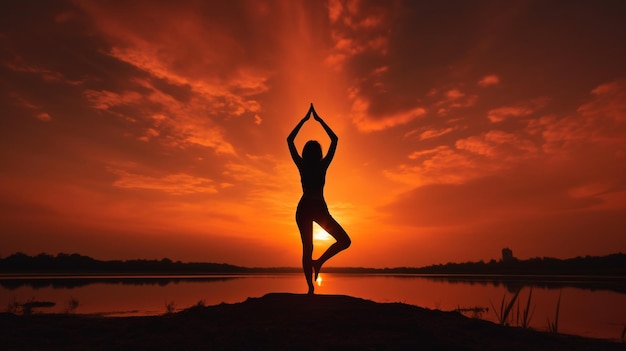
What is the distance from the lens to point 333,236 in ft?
27.1

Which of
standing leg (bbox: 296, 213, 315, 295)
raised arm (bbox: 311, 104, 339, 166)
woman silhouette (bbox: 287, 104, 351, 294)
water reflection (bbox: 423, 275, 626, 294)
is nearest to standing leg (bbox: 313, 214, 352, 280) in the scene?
woman silhouette (bbox: 287, 104, 351, 294)

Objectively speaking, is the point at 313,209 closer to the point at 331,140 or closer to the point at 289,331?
the point at 331,140

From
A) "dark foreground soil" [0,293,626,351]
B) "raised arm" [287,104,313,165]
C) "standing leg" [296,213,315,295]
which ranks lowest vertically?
"dark foreground soil" [0,293,626,351]

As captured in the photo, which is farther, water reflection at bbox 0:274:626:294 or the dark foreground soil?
water reflection at bbox 0:274:626:294

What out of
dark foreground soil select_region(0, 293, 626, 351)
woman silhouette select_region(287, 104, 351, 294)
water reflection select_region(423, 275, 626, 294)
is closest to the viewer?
dark foreground soil select_region(0, 293, 626, 351)

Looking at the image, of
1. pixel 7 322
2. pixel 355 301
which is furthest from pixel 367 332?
pixel 7 322

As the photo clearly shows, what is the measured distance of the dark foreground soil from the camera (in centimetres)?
544

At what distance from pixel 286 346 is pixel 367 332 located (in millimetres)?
1430

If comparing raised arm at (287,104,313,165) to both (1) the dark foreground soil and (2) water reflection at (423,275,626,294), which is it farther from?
(2) water reflection at (423,275,626,294)

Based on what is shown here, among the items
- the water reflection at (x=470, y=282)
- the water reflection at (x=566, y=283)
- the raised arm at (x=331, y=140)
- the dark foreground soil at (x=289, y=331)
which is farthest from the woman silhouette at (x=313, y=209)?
the water reflection at (x=566, y=283)

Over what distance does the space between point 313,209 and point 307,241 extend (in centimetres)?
71

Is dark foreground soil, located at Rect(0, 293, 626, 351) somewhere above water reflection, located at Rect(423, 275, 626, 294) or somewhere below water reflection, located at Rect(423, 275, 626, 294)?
above

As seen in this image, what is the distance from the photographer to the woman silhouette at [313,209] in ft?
26.6

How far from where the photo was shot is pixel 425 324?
662cm
